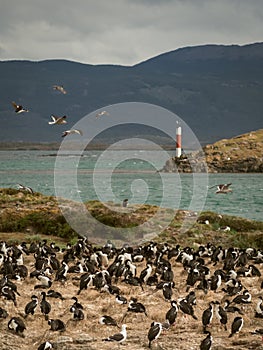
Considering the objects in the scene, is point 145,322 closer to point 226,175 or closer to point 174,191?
point 174,191

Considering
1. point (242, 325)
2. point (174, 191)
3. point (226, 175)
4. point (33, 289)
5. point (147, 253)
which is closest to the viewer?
point (242, 325)

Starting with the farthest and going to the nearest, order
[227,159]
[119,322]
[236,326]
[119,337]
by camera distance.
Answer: [227,159] → [119,322] → [236,326] → [119,337]

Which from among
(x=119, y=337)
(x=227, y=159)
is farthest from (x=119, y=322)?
(x=227, y=159)

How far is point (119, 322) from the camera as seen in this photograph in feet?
56.7

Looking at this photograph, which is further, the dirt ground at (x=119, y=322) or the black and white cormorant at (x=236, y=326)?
the black and white cormorant at (x=236, y=326)

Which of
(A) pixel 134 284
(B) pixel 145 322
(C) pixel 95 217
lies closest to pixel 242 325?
(B) pixel 145 322

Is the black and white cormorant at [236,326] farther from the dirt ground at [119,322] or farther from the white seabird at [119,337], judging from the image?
the white seabird at [119,337]

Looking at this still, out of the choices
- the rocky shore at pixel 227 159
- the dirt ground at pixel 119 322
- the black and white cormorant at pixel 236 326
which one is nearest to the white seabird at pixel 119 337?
the dirt ground at pixel 119 322

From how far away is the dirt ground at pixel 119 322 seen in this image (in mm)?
15562

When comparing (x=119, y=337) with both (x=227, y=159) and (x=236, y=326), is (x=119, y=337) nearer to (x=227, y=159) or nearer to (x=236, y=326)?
(x=236, y=326)

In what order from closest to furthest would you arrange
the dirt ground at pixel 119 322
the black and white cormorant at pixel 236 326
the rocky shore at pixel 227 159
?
the dirt ground at pixel 119 322 → the black and white cormorant at pixel 236 326 → the rocky shore at pixel 227 159

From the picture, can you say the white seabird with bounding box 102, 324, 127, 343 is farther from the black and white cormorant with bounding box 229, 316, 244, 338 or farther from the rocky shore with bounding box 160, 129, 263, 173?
the rocky shore with bounding box 160, 129, 263, 173

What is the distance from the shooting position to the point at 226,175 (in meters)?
118

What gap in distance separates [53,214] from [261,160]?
3692 inches
